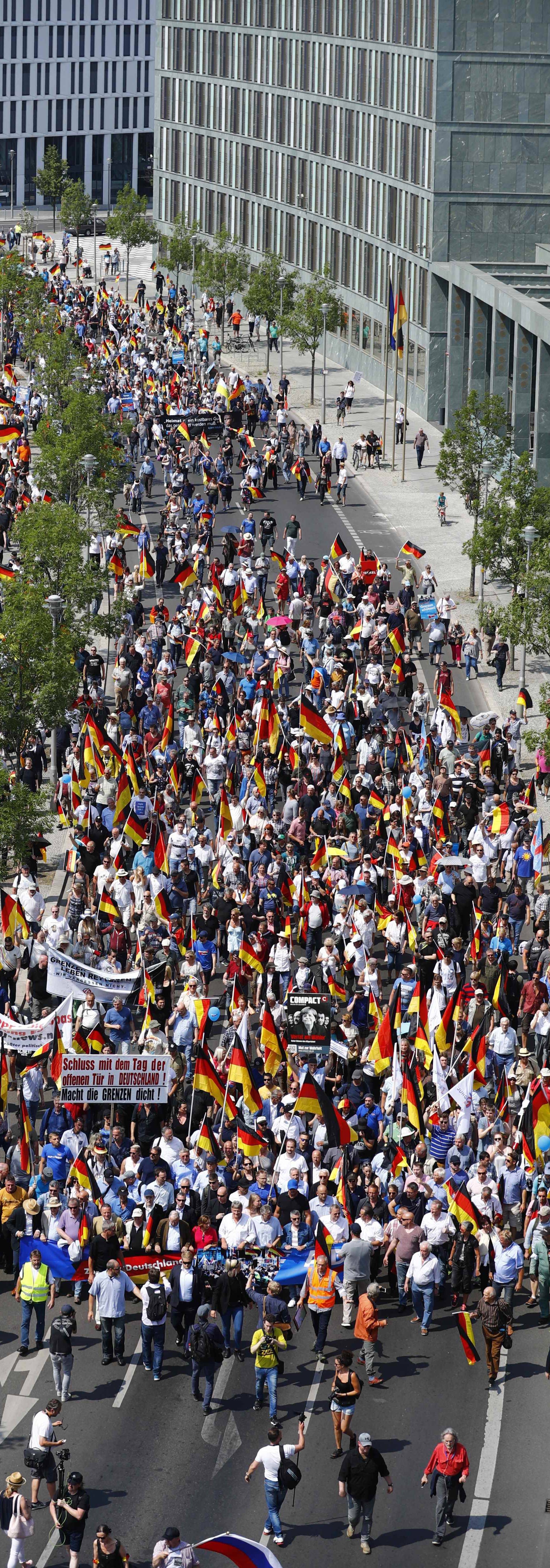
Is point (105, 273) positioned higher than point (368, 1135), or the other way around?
point (105, 273)

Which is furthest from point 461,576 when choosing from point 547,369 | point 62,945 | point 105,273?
point 105,273

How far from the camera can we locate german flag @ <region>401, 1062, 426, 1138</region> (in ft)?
81.5

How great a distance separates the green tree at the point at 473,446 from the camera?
52.7 meters

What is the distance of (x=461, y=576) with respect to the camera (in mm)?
55375

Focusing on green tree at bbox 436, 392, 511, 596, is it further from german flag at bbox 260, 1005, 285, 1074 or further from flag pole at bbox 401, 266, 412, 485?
german flag at bbox 260, 1005, 285, 1074

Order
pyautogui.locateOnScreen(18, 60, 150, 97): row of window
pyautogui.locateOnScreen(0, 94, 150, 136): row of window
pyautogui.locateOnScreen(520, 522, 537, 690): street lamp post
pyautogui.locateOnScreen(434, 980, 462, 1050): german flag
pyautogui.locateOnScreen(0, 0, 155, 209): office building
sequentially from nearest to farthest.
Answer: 1. pyautogui.locateOnScreen(434, 980, 462, 1050): german flag
2. pyautogui.locateOnScreen(520, 522, 537, 690): street lamp post
3. pyautogui.locateOnScreen(0, 0, 155, 209): office building
4. pyautogui.locateOnScreen(18, 60, 150, 97): row of window
5. pyautogui.locateOnScreen(0, 94, 150, 136): row of window

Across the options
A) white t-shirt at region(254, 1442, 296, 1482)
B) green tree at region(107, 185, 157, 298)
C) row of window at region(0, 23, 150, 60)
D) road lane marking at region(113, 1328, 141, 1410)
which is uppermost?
row of window at region(0, 23, 150, 60)

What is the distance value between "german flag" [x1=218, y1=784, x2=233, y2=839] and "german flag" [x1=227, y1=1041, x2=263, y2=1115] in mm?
8860

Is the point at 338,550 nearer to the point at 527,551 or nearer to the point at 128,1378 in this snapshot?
the point at 527,551

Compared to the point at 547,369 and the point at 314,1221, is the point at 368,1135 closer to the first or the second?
the point at 314,1221

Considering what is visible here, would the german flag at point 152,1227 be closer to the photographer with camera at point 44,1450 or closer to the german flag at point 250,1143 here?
the german flag at point 250,1143

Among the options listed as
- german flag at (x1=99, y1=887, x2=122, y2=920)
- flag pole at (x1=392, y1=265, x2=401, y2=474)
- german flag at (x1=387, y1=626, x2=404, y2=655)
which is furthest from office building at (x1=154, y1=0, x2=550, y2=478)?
german flag at (x1=99, y1=887, x2=122, y2=920)

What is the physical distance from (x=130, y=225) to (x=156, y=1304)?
86.9 metres

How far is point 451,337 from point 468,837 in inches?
Result: 1628
